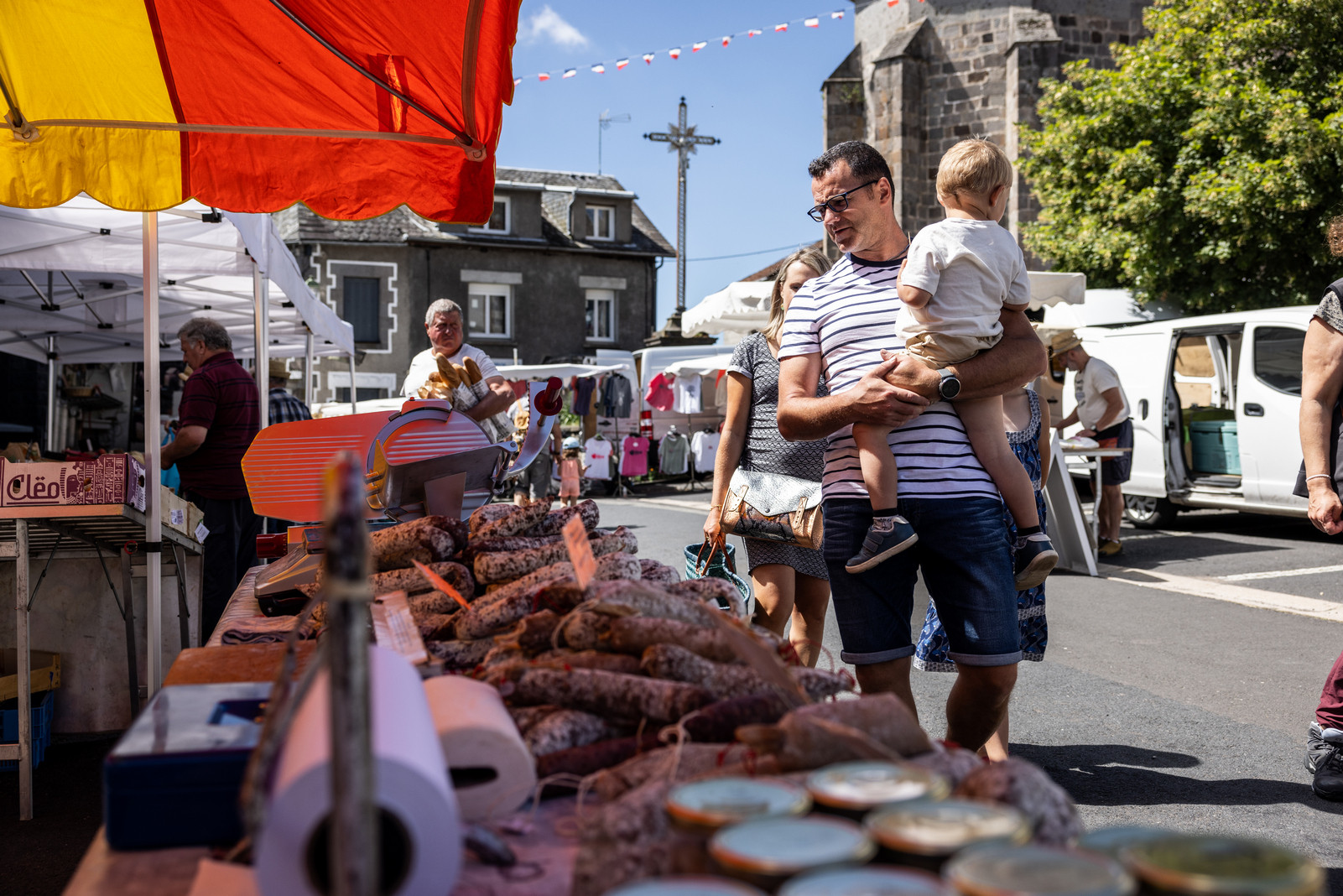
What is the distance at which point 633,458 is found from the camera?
719 inches

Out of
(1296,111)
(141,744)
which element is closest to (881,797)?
(141,744)

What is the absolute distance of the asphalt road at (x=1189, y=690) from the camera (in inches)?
131

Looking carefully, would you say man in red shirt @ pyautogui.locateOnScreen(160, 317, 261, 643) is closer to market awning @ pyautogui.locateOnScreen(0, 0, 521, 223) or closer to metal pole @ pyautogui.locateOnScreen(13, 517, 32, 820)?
metal pole @ pyautogui.locateOnScreen(13, 517, 32, 820)

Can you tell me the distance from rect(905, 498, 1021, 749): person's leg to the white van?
7704 millimetres

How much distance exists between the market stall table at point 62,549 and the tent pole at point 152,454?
0.05 meters

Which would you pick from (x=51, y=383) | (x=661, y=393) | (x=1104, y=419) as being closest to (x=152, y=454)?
(x=1104, y=419)

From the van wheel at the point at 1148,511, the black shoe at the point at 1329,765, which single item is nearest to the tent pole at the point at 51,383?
the black shoe at the point at 1329,765

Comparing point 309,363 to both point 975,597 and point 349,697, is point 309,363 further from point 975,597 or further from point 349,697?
point 349,697

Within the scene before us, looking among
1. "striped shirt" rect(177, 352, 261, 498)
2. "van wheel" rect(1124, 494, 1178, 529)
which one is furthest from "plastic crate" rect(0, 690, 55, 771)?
"van wheel" rect(1124, 494, 1178, 529)

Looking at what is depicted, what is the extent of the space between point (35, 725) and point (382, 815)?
3.97m

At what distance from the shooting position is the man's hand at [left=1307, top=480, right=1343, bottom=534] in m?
3.20

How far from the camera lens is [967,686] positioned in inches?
96.2

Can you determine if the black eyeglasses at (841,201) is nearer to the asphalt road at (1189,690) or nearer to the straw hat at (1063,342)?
the asphalt road at (1189,690)

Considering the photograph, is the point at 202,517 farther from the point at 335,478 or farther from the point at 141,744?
the point at 335,478
